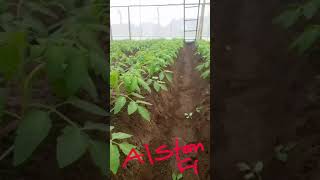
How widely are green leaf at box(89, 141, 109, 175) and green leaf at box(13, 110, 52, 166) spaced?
10 cm

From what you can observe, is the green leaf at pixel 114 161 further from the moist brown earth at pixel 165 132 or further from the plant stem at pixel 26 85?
the plant stem at pixel 26 85

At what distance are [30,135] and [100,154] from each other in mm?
144

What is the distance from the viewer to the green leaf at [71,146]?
625 millimetres

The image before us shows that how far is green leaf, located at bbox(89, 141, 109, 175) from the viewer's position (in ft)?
2.14

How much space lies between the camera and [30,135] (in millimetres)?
652

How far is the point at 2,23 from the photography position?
85 centimetres

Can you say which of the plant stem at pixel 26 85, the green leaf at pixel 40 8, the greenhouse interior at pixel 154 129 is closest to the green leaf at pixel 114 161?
the greenhouse interior at pixel 154 129

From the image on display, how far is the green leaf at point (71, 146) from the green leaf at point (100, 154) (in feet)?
0.05
